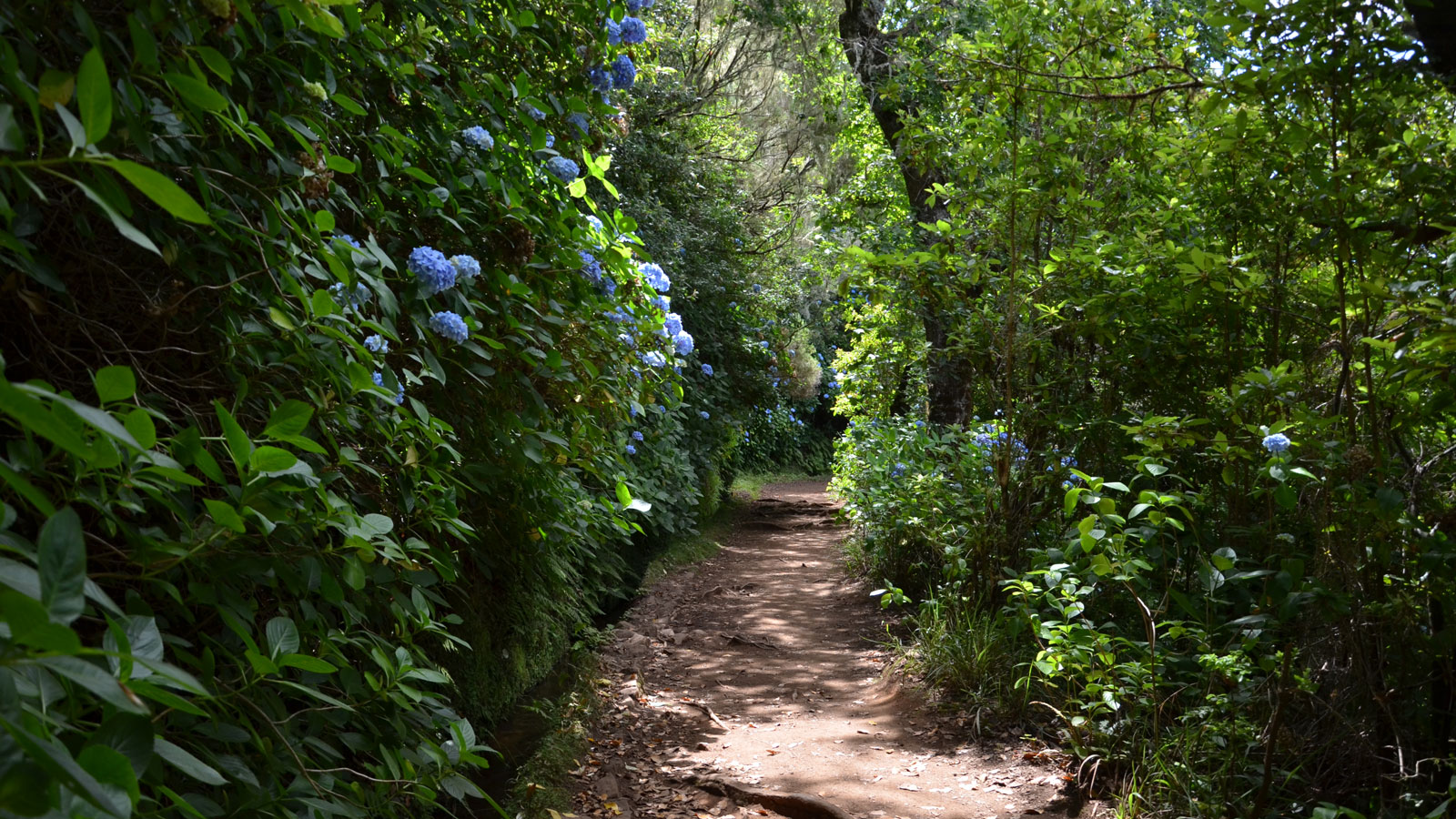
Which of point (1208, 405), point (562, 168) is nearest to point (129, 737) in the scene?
point (562, 168)

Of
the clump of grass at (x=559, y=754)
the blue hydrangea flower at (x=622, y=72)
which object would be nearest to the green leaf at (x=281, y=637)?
the clump of grass at (x=559, y=754)

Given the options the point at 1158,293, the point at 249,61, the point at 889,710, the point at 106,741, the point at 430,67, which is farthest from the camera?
the point at 889,710

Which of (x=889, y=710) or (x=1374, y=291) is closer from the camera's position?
(x=1374, y=291)

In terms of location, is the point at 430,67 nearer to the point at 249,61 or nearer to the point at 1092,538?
the point at 249,61

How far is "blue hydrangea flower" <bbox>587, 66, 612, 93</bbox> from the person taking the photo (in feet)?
10.3

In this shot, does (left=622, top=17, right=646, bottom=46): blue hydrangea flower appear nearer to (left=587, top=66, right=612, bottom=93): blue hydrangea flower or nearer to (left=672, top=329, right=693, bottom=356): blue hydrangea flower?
(left=587, top=66, right=612, bottom=93): blue hydrangea flower

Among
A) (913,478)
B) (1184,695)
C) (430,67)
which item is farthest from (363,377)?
(913,478)

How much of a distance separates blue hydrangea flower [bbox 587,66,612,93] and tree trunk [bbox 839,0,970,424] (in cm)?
470

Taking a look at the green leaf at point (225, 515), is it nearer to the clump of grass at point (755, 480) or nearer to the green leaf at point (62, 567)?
the green leaf at point (62, 567)

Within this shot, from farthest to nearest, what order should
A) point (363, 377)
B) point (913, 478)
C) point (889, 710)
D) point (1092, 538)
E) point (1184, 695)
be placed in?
point (913, 478)
point (889, 710)
point (1184, 695)
point (1092, 538)
point (363, 377)

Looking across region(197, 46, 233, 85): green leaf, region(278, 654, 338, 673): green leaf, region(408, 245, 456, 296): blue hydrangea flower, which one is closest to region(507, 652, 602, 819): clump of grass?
region(408, 245, 456, 296): blue hydrangea flower

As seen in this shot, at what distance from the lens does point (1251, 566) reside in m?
Result: 3.30

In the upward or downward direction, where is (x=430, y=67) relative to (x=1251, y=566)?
upward

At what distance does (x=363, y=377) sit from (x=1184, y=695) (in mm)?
3004
